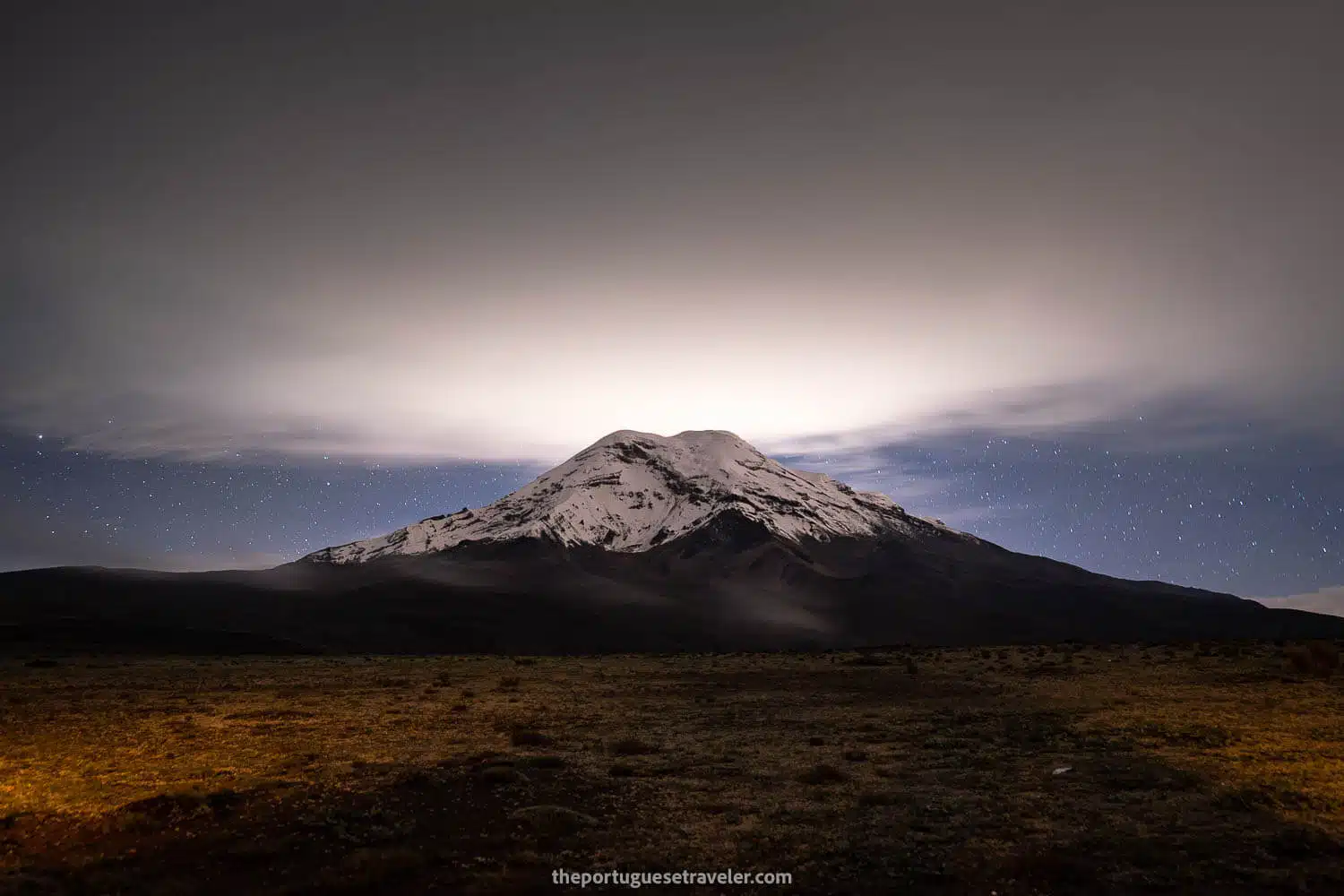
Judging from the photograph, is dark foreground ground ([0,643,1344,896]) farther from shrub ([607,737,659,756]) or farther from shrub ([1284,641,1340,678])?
shrub ([1284,641,1340,678])

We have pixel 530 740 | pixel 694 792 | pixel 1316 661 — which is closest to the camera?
pixel 694 792

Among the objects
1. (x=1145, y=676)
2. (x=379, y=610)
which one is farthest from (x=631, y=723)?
(x=379, y=610)

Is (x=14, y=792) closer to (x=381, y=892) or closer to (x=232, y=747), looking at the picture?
(x=232, y=747)

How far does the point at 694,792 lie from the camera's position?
18172 millimetres

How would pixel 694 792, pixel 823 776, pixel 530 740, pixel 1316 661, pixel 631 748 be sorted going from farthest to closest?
pixel 1316 661, pixel 530 740, pixel 631 748, pixel 823 776, pixel 694 792

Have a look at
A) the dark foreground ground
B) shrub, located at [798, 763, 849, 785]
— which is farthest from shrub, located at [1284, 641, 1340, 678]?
shrub, located at [798, 763, 849, 785]

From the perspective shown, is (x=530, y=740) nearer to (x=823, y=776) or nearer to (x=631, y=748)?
(x=631, y=748)

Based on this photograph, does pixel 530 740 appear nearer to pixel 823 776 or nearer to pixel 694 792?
pixel 694 792

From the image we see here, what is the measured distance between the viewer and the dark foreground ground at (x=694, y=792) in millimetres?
12727

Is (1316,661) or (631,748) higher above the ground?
(631,748)

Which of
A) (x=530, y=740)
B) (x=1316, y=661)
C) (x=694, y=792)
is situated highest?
(x=694, y=792)

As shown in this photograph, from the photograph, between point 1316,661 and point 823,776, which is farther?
point 1316,661

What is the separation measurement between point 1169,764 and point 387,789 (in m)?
19.6

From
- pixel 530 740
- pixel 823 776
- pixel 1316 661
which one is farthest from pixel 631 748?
pixel 1316 661
